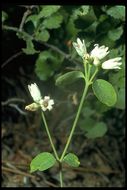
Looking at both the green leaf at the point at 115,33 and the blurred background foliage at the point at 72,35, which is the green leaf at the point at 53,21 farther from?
the green leaf at the point at 115,33

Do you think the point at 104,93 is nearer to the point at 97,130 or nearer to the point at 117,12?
the point at 117,12

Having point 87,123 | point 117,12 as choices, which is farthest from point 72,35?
point 87,123

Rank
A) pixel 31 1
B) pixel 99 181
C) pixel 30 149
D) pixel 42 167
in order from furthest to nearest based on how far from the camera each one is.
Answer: pixel 30 149, pixel 99 181, pixel 31 1, pixel 42 167

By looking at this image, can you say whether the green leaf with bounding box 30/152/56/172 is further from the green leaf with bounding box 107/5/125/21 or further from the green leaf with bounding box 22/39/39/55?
the green leaf with bounding box 107/5/125/21

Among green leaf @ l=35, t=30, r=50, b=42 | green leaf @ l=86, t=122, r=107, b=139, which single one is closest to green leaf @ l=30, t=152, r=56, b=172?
green leaf @ l=35, t=30, r=50, b=42

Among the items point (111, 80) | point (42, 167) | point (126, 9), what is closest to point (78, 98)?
point (111, 80)

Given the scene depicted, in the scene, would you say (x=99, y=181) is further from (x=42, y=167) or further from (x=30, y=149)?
(x=42, y=167)

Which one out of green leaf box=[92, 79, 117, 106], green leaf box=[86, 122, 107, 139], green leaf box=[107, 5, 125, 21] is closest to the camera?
green leaf box=[92, 79, 117, 106]
